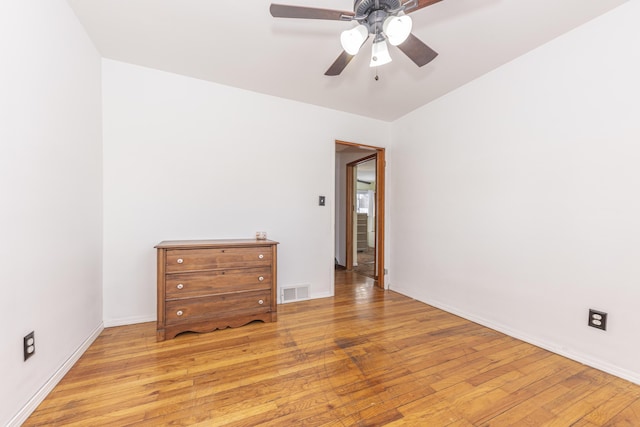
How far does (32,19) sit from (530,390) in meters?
3.56

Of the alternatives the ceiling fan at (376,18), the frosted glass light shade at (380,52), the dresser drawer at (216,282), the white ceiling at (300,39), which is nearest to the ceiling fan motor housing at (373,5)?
the ceiling fan at (376,18)

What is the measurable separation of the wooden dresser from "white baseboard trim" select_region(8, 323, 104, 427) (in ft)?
1.62

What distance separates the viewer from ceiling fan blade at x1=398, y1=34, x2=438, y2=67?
1.49 meters

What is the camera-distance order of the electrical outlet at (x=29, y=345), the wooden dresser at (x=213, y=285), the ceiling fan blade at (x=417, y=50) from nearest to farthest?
the electrical outlet at (x=29, y=345) < the ceiling fan blade at (x=417, y=50) < the wooden dresser at (x=213, y=285)

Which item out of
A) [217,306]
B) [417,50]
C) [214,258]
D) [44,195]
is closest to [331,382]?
[217,306]

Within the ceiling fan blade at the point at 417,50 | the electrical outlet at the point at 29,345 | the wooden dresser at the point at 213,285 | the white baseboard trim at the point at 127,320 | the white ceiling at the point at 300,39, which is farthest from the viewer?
the white baseboard trim at the point at 127,320

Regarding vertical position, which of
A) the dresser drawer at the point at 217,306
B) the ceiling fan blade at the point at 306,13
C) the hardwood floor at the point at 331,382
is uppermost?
the ceiling fan blade at the point at 306,13

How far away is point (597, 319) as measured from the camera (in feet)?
5.88

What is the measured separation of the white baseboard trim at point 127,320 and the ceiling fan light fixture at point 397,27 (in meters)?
3.04

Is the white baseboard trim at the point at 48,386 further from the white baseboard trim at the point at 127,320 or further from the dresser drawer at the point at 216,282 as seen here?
the dresser drawer at the point at 216,282

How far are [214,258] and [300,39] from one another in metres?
1.98

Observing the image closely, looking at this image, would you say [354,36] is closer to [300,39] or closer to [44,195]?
Result: [300,39]

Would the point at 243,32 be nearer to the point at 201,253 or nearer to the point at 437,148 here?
the point at 201,253

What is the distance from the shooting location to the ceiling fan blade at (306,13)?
1.30 metres
